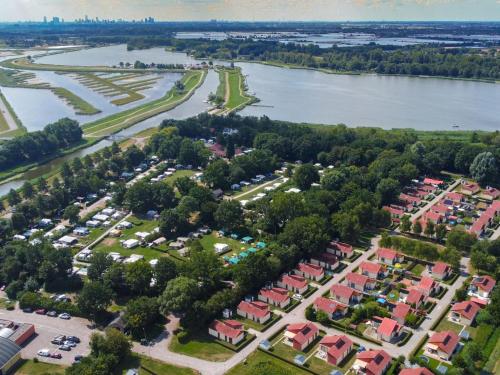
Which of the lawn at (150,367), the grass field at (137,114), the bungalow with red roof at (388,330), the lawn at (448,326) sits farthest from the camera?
the grass field at (137,114)

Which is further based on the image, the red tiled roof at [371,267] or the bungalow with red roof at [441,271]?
the red tiled roof at [371,267]

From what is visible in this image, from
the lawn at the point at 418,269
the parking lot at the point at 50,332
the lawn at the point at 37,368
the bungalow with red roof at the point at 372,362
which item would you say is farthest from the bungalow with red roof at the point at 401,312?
the lawn at the point at 37,368

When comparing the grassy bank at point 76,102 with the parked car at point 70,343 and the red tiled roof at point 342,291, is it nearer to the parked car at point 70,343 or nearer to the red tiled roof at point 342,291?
the parked car at point 70,343

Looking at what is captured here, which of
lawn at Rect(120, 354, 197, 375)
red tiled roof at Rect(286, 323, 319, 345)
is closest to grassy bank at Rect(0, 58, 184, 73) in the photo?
red tiled roof at Rect(286, 323, 319, 345)

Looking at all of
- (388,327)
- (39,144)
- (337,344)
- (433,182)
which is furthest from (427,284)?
(39,144)

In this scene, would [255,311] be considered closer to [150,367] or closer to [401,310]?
[150,367]

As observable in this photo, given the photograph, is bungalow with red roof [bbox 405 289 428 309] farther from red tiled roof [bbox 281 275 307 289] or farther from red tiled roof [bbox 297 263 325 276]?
red tiled roof [bbox 281 275 307 289]
